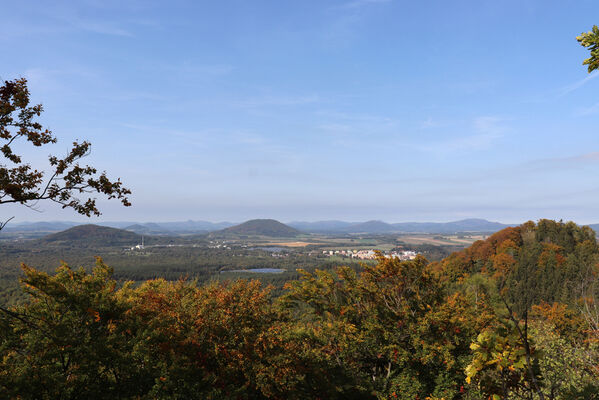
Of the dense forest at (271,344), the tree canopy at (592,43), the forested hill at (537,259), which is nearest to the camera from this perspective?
the tree canopy at (592,43)

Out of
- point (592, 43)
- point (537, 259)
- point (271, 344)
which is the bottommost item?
point (537, 259)

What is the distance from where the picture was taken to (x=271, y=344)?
14.6 m

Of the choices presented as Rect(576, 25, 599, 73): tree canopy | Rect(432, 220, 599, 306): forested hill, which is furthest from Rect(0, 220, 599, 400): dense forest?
Rect(432, 220, 599, 306): forested hill

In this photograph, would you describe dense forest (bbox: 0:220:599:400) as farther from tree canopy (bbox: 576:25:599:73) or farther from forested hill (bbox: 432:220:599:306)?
forested hill (bbox: 432:220:599:306)

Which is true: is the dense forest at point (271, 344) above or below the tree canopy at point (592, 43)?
below

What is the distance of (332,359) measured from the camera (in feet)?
76.6

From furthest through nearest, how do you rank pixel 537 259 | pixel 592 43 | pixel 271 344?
pixel 537 259
pixel 271 344
pixel 592 43

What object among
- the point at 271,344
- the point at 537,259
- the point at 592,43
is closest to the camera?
the point at 592,43

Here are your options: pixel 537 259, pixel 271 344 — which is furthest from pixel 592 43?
pixel 537 259

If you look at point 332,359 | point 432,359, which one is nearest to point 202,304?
point 332,359

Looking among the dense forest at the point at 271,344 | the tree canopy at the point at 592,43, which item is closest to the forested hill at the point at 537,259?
the dense forest at the point at 271,344

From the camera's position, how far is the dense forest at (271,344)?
9.03 metres

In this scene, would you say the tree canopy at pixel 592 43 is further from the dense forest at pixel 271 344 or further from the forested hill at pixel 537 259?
the forested hill at pixel 537 259

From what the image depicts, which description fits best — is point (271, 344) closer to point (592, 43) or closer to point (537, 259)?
point (592, 43)
